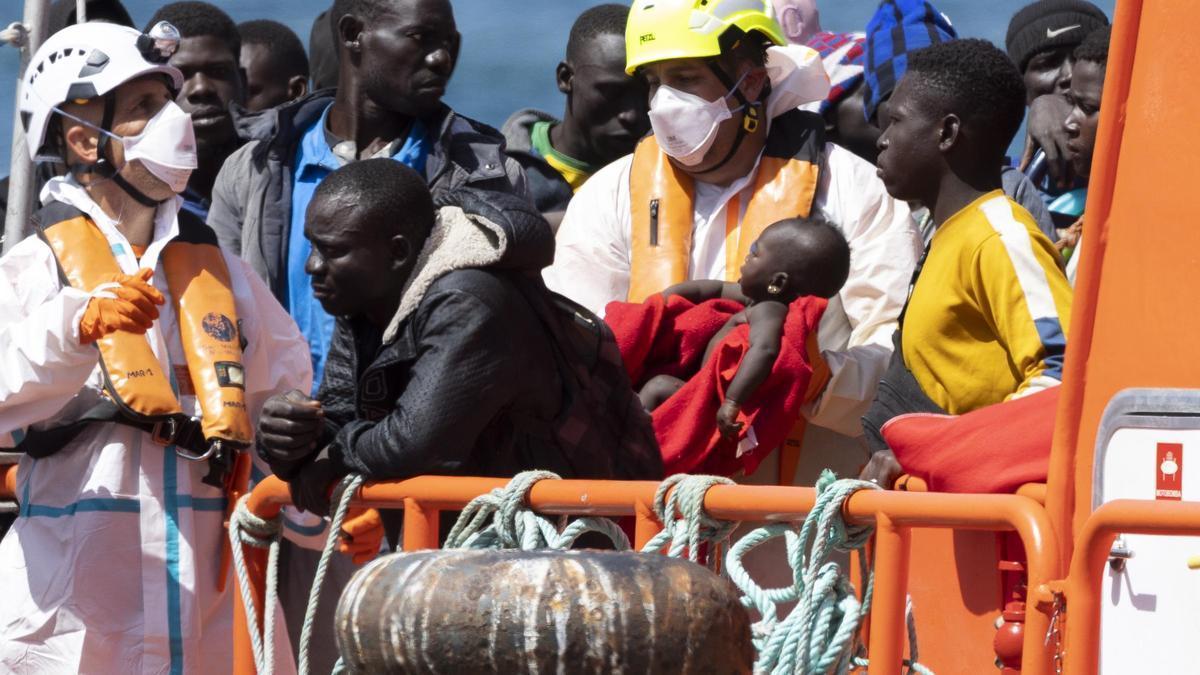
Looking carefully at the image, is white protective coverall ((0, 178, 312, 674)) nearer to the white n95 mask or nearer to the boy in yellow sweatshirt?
the white n95 mask

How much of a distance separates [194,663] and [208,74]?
3.18 meters

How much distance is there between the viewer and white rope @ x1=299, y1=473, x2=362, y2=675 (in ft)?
13.1

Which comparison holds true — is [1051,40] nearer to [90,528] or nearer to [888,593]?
[90,528]

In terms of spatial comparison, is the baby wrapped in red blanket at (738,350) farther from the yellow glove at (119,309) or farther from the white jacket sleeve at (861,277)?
the yellow glove at (119,309)

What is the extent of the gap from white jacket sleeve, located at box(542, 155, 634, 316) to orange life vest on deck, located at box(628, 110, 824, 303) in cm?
7

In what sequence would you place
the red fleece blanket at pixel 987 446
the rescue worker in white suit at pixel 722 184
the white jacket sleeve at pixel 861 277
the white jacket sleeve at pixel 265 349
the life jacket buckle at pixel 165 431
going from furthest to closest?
the rescue worker in white suit at pixel 722 184
the white jacket sleeve at pixel 861 277
the white jacket sleeve at pixel 265 349
the life jacket buckle at pixel 165 431
the red fleece blanket at pixel 987 446

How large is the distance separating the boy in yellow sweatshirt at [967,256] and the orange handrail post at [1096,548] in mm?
1266

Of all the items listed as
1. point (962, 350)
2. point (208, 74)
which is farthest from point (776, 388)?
point (208, 74)

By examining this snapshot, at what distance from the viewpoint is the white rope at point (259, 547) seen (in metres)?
4.20

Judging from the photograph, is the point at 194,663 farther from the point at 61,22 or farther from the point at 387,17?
the point at 61,22

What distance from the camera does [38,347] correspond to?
15.4 ft

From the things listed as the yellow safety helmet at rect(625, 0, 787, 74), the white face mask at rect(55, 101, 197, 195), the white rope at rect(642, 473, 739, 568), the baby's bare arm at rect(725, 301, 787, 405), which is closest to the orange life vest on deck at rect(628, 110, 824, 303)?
the yellow safety helmet at rect(625, 0, 787, 74)

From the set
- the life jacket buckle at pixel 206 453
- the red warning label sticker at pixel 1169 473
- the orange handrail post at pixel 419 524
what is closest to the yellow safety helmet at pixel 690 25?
the life jacket buckle at pixel 206 453

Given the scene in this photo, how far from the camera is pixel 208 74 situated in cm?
751
